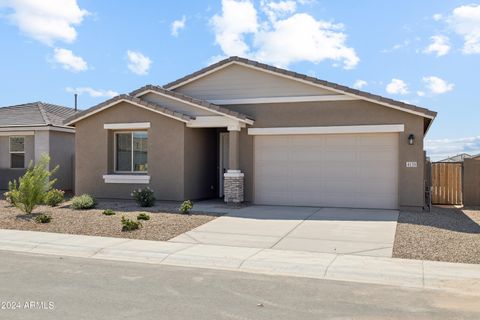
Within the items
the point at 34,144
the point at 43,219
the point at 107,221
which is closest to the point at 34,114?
the point at 34,144

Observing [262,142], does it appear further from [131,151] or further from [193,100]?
[131,151]

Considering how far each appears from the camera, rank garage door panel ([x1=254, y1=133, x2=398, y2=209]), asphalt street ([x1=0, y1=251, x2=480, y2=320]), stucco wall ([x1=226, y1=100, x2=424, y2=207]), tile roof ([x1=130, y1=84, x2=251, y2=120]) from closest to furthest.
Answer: asphalt street ([x1=0, y1=251, x2=480, y2=320]), stucco wall ([x1=226, y1=100, x2=424, y2=207]), garage door panel ([x1=254, y1=133, x2=398, y2=209]), tile roof ([x1=130, y1=84, x2=251, y2=120])

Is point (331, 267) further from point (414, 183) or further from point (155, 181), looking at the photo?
point (155, 181)

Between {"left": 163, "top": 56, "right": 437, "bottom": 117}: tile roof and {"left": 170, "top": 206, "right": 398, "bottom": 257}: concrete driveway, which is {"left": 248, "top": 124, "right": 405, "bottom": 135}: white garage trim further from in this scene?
{"left": 170, "top": 206, "right": 398, "bottom": 257}: concrete driveway

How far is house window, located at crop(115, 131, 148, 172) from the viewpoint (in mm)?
17562

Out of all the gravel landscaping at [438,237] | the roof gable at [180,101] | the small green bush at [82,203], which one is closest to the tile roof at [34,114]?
the roof gable at [180,101]

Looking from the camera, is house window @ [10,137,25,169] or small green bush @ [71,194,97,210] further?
house window @ [10,137,25,169]

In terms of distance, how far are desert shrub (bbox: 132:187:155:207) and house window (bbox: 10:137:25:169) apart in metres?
9.81

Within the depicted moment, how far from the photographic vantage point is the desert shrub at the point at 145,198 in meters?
15.7

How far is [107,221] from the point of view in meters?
13.0

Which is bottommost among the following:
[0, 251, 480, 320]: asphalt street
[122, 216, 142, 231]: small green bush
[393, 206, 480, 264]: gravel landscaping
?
[0, 251, 480, 320]: asphalt street

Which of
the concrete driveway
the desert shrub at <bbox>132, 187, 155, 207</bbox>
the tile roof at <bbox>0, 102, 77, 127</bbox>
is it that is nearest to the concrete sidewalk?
the concrete driveway

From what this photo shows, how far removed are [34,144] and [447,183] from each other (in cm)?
1812

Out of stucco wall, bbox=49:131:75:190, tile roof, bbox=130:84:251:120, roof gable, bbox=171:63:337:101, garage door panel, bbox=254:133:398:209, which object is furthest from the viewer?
stucco wall, bbox=49:131:75:190
